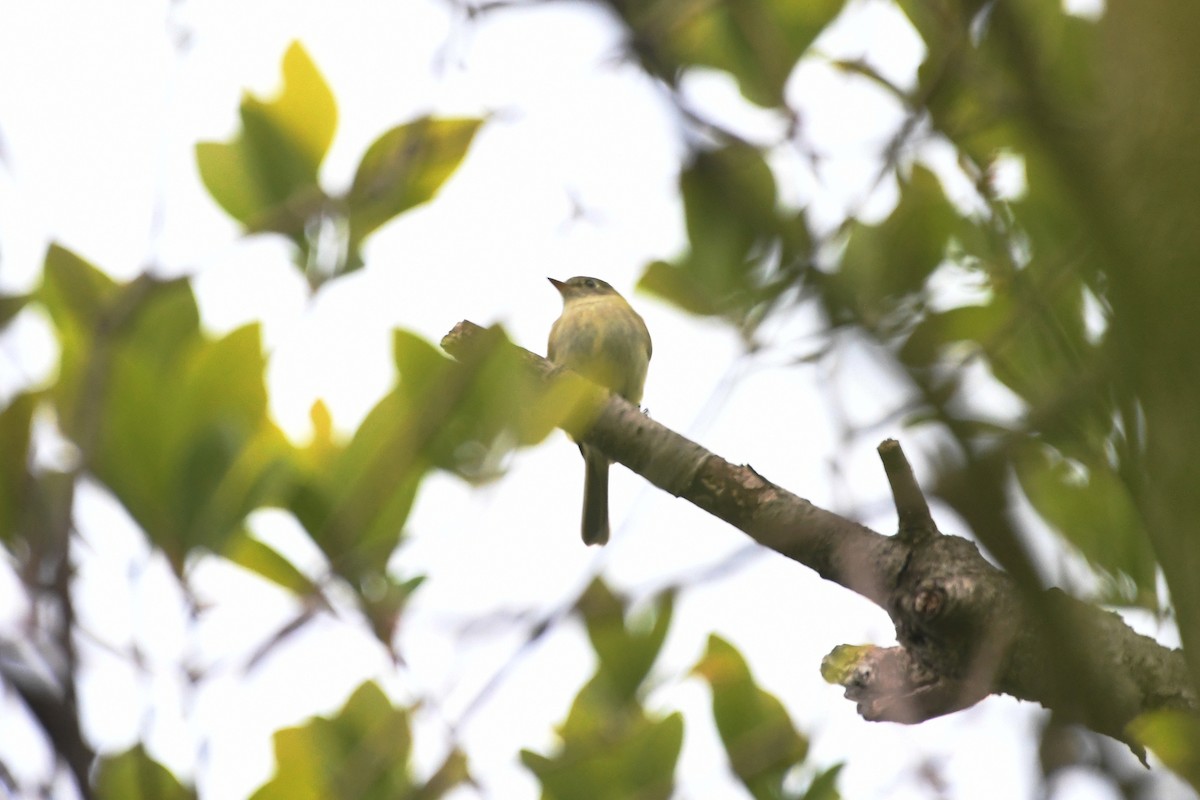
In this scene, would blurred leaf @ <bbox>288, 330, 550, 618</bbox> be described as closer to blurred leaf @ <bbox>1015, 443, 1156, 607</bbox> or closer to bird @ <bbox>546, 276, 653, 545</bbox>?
blurred leaf @ <bbox>1015, 443, 1156, 607</bbox>

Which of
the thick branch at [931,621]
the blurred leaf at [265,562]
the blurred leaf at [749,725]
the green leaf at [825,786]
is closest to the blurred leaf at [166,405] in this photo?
the blurred leaf at [265,562]

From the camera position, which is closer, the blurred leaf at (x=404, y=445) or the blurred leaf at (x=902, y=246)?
the blurred leaf at (x=404, y=445)

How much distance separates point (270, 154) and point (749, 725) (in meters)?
1.57

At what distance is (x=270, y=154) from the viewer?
191 centimetres

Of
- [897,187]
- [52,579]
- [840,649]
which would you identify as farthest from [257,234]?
[840,649]

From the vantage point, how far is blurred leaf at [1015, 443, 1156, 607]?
8.68ft

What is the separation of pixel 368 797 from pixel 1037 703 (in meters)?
1.52

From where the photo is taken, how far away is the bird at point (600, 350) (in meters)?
7.09

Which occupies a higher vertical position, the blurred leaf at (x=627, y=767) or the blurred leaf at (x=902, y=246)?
the blurred leaf at (x=902, y=246)

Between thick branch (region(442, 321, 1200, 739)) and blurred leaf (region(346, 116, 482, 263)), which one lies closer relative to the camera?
blurred leaf (region(346, 116, 482, 263))

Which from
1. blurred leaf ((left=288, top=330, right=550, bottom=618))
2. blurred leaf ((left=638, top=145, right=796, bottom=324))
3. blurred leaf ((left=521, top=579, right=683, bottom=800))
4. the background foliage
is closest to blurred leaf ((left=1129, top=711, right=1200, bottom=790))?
the background foliage

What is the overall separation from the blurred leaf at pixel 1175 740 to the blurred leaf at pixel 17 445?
3.74 ft

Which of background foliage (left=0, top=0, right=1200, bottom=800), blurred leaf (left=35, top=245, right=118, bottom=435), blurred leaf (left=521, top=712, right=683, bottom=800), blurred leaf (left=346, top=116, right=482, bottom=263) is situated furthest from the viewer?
blurred leaf (left=521, top=712, right=683, bottom=800)

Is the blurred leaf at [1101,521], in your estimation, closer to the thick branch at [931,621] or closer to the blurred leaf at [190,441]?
the thick branch at [931,621]
